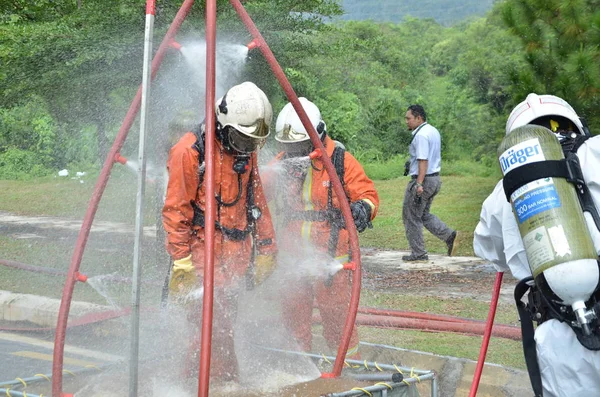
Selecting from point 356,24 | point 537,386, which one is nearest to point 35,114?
point 537,386

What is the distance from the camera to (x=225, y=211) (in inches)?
192

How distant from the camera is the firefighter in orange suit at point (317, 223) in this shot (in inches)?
217

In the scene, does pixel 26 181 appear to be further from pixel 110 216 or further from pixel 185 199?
pixel 185 199

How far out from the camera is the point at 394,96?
23562 mm

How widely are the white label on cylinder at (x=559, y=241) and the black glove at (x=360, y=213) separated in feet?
7.98

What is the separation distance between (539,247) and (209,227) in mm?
1421

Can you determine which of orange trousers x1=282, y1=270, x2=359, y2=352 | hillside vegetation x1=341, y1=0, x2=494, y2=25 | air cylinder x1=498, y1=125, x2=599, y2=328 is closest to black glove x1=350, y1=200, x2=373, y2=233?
orange trousers x1=282, y1=270, x2=359, y2=352

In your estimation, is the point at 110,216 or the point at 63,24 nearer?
the point at 110,216

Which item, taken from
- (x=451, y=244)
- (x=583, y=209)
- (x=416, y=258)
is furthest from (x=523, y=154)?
(x=451, y=244)

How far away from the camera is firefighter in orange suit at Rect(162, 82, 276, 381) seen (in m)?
4.64

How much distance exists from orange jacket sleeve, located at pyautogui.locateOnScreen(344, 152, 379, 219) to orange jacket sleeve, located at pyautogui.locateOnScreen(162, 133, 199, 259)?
4.17 feet

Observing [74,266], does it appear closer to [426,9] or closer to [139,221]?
[139,221]

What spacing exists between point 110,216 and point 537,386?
3.46 metres

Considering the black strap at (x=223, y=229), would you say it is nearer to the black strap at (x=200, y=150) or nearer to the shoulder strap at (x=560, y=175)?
the black strap at (x=200, y=150)
